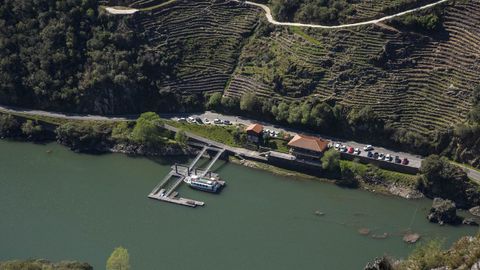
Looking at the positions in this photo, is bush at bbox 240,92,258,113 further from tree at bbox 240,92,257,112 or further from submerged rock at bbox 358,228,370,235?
submerged rock at bbox 358,228,370,235

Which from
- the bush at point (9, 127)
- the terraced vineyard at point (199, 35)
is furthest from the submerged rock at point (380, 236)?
the bush at point (9, 127)

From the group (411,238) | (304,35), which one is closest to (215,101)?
(304,35)

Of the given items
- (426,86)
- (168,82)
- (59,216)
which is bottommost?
(59,216)

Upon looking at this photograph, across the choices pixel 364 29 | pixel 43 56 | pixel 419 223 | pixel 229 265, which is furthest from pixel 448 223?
pixel 43 56

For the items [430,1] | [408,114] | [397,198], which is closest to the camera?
[397,198]

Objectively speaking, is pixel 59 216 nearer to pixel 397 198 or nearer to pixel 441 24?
pixel 397 198

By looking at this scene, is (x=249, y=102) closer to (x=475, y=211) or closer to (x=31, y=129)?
(x=31, y=129)
